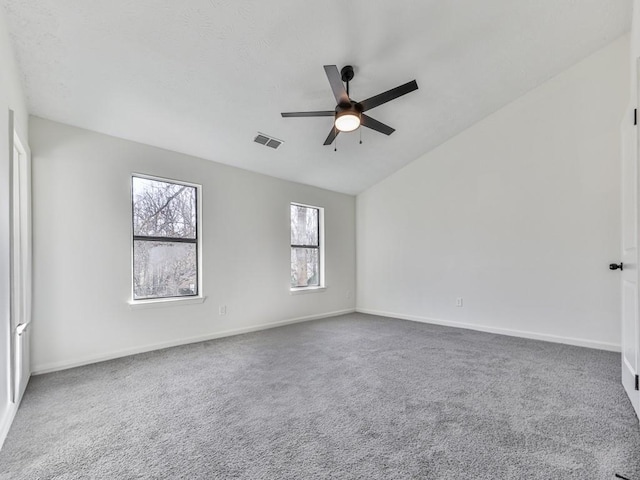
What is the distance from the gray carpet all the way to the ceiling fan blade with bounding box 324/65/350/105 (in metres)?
2.31

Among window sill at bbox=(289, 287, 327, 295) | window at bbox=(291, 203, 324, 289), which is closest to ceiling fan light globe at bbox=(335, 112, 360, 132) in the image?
window at bbox=(291, 203, 324, 289)

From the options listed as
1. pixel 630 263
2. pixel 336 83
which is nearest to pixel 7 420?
pixel 336 83

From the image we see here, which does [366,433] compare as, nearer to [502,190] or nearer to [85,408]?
[85,408]

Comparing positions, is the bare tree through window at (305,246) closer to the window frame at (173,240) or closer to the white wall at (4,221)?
the window frame at (173,240)

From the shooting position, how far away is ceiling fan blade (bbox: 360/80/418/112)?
2.51 meters

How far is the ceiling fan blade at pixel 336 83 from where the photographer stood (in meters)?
2.30

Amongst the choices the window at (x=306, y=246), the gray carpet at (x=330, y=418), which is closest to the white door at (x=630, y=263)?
the gray carpet at (x=330, y=418)

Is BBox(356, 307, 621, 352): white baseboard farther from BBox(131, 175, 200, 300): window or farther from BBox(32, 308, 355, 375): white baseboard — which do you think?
BBox(131, 175, 200, 300): window

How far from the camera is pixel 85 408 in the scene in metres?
2.25

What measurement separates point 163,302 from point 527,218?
4536mm

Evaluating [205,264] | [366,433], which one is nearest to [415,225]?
[205,264]

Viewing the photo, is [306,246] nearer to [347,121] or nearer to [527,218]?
[347,121]

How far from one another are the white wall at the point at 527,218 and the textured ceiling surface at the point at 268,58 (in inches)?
17.2

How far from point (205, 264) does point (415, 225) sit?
3249 millimetres
